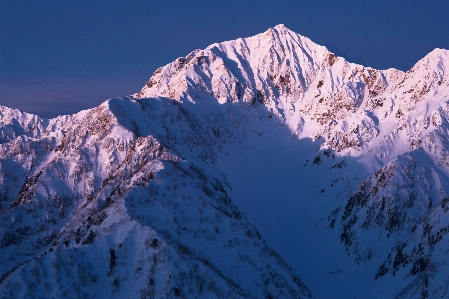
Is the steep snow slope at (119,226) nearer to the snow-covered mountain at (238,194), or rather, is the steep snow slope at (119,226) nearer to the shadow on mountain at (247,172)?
the snow-covered mountain at (238,194)

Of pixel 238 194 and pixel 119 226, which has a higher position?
pixel 238 194

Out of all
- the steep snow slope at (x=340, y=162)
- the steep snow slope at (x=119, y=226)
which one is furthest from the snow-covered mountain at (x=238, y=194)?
the steep snow slope at (x=340, y=162)

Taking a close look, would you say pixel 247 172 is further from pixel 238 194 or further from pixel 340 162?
pixel 340 162

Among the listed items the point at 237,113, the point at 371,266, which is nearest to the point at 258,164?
the point at 237,113

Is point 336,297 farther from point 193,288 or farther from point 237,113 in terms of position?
point 237,113

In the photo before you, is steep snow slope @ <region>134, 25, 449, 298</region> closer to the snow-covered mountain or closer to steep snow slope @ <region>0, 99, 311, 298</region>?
the snow-covered mountain

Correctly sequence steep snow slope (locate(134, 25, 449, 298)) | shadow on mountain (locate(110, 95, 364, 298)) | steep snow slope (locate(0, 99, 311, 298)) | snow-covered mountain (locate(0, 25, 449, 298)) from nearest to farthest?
steep snow slope (locate(0, 99, 311, 298))
snow-covered mountain (locate(0, 25, 449, 298))
shadow on mountain (locate(110, 95, 364, 298))
steep snow slope (locate(134, 25, 449, 298))

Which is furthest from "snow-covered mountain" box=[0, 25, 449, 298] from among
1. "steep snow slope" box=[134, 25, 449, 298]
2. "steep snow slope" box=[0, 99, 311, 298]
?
"steep snow slope" box=[134, 25, 449, 298]

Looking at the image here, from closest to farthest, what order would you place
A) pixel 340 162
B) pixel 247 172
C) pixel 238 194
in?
pixel 238 194 → pixel 340 162 → pixel 247 172

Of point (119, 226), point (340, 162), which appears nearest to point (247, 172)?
point (340, 162)
